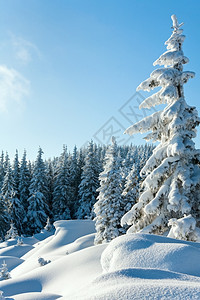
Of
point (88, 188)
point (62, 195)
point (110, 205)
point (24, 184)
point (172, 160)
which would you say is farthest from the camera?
point (62, 195)

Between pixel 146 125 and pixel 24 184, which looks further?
pixel 24 184

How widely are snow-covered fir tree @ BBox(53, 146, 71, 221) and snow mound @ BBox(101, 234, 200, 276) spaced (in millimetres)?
37595

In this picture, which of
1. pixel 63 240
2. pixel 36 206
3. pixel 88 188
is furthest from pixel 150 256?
pixel 36 206

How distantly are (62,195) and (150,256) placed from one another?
38517mm

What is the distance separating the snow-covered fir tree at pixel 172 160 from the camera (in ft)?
28.8

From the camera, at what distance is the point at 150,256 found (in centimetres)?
415

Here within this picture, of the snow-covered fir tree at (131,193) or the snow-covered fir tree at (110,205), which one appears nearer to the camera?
the snow-covered fir tree at (110,205)

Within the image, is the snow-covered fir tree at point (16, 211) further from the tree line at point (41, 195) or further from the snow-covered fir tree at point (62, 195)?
the snow-covered fir tree at point (62, 195)

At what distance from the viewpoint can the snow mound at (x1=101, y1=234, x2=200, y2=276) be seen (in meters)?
3.81

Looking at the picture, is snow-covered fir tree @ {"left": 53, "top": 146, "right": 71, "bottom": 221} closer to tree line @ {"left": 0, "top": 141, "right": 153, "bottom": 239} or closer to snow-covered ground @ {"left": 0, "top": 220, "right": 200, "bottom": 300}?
tree line @ {"left": 0, "top": 141, "right": 153, "bottom": 239}

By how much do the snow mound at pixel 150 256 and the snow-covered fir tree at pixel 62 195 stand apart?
123 ft

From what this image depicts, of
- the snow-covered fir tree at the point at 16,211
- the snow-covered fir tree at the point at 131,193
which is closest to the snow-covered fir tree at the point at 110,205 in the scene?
the snow-covered fir tree at the point at 131,193

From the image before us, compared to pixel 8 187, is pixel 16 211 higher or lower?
lower

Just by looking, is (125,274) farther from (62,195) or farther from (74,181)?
(74,181)
